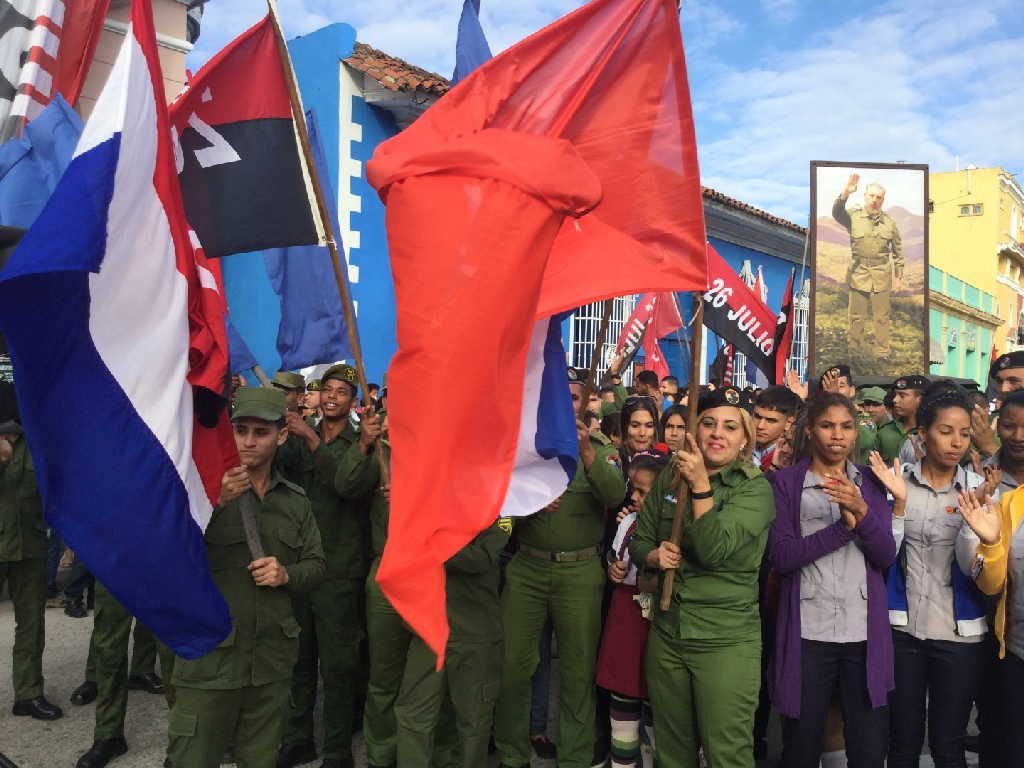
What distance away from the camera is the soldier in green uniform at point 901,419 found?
5.91 m

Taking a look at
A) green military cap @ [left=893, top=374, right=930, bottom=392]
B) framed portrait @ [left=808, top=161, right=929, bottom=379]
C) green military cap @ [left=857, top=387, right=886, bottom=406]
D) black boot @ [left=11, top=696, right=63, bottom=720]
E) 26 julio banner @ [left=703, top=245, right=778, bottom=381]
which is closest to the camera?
black boot @ [left=11, top=696, right=63, bottom=720]

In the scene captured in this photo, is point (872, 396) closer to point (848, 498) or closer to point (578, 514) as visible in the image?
point (578, 514)

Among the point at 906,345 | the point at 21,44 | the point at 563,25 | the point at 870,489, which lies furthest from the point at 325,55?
the point at 870,489

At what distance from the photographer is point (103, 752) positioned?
4043 millimetres

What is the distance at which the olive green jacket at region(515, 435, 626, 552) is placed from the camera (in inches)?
155

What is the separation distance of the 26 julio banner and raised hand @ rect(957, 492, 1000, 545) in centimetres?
327

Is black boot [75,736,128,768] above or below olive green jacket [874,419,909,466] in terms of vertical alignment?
below

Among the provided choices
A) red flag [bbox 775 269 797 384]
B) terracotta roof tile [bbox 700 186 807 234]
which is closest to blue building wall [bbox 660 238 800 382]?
terracotta roof tile [bbox 700 186 807 234]

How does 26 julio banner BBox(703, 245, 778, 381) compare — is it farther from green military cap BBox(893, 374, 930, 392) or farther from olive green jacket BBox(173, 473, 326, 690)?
olive green jacket BBox(173, 473, 326, 690)

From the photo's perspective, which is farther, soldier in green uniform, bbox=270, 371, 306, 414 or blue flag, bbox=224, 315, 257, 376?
soldier in green uniform, bbox=270, 371, 306, 414

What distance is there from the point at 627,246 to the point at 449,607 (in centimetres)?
175

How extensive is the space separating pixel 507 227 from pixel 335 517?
248cm

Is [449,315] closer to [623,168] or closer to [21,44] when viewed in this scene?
[623,168]

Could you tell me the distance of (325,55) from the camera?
433 inches
